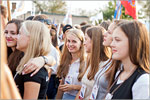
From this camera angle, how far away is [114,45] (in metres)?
2.04

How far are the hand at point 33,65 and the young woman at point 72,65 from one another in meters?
1.09

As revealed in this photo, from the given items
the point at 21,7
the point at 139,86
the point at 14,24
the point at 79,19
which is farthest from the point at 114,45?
the point at 79,19

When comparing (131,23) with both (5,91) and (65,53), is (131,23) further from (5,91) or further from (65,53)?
(65,53)

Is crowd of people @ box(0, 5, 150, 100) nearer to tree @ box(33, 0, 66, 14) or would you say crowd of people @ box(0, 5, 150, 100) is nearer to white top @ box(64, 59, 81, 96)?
white top @ box(64, 59, 81, 96)

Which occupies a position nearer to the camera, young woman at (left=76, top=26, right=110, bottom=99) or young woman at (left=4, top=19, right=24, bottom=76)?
young woman at (left=4, top=19, right=24, bottom=76)

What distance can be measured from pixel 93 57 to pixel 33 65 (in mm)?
923

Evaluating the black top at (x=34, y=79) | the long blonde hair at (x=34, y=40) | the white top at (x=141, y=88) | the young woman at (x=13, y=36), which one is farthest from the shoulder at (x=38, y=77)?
the white top at (x=141, y=88)

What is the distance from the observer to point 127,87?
73.5 inches

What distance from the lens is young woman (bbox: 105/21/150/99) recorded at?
73.5 inches

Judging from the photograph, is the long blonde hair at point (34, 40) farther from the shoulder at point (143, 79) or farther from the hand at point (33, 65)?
the shoulder at point (143, 79)

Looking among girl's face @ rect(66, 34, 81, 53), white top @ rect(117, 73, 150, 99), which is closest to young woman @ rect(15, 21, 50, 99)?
white top @ rect(117, 73, 150, 99)

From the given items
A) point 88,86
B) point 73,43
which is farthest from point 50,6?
point 88,86

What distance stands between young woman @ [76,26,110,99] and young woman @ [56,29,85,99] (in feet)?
1.41

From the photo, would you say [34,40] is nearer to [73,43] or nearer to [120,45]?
[120,45]
